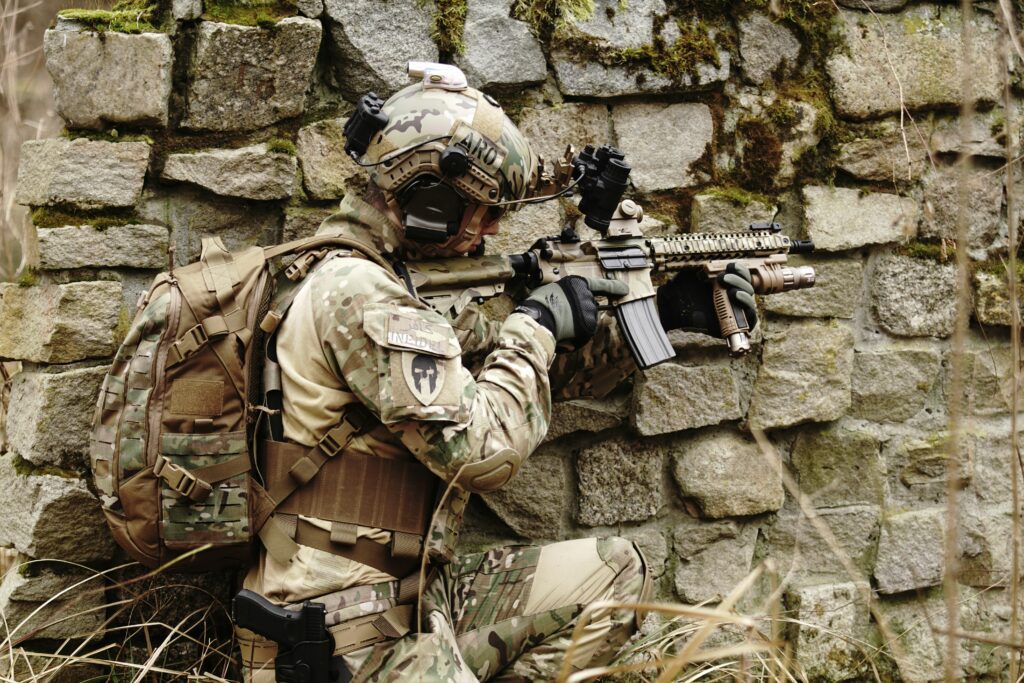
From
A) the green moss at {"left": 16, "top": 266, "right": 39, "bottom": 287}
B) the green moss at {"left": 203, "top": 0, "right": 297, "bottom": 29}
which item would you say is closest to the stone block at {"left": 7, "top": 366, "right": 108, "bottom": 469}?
the green moss at {"left": 16, "top": 266, "right": 39, "bottom": 287}

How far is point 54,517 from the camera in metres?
2.52

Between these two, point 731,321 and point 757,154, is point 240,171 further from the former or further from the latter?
point 757,154

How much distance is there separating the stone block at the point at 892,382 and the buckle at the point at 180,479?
87.9 inches

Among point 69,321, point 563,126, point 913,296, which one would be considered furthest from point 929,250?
point 69,321

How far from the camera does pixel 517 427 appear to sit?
230cm

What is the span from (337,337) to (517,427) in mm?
489

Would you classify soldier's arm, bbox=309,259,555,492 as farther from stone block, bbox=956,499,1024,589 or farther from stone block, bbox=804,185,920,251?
stone block, bbox=956,499,1024,589

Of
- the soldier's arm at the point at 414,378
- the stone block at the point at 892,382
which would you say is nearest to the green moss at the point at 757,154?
the stone block at the point at 892,382

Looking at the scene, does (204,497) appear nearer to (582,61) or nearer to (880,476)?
(582,61)

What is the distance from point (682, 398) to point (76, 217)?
1898mm

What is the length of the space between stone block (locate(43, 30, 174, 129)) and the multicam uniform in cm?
64

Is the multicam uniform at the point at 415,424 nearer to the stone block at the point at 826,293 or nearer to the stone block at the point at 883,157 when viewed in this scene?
the stone block at the point at 826,293

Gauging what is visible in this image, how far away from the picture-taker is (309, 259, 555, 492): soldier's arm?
2.10m

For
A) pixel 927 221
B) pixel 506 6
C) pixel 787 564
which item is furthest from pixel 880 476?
pixel 506 6
